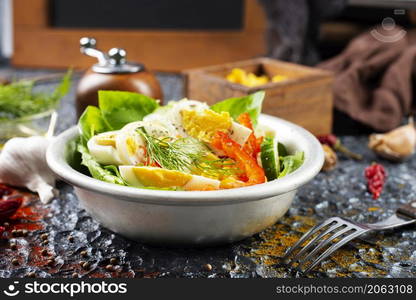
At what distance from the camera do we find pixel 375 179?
1.38m

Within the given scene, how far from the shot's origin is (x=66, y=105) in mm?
2041

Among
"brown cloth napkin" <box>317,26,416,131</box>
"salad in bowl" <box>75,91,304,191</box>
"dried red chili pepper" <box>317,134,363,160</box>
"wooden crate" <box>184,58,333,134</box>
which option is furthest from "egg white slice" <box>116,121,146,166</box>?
"brown cloth napkin" <box>317,26,416,131</box>

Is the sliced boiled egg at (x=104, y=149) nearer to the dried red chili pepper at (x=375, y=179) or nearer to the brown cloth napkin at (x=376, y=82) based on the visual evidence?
the dried red chili pepper at (x=375, y=179)

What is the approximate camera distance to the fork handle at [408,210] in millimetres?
1178

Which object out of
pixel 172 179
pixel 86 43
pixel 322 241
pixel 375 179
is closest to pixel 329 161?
pixel 375 179

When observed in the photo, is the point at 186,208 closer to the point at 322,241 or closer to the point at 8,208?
the point at 322,241

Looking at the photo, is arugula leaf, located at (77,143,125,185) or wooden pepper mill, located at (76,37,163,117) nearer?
arugula leaf, located at (77,143,125,185)

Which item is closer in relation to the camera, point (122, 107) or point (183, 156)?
point (183, 156)

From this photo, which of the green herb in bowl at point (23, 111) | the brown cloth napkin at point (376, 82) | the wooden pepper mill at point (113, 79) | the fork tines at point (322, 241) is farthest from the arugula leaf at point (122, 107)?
the brown cloth napkin at point (376, 82)

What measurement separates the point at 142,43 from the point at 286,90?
47.6 inches

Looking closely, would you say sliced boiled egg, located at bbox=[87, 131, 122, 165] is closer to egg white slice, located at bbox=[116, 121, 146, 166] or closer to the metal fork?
egg white slice, located at bbox=[116, 121, 146, 166]

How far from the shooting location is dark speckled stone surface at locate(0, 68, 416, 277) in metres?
0.99

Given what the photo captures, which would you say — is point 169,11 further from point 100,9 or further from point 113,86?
point 113,86

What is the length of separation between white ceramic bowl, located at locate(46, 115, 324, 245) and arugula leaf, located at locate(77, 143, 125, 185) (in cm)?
4
